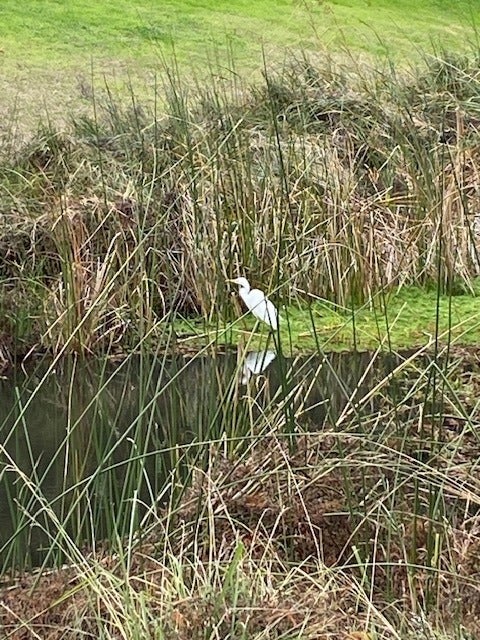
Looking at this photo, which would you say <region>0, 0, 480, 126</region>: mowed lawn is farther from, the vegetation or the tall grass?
the tall grass

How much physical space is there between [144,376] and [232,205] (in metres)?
1.83

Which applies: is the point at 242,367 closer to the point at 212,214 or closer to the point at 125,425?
the point at 125,425

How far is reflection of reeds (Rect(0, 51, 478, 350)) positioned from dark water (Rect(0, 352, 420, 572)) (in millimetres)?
319

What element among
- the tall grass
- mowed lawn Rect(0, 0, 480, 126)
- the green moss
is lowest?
the green moss

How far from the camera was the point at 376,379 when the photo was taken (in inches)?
91.6

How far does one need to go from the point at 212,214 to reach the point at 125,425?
1.12m

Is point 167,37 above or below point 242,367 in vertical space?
above

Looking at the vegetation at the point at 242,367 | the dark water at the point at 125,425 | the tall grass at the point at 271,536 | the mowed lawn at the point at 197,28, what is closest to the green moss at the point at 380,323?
the vegetation at the point at 242,367

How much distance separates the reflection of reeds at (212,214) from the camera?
359cm

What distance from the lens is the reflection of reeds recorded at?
359 centimetres

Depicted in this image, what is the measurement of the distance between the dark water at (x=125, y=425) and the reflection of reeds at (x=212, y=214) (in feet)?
1.05

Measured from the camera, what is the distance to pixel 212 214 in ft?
12.4

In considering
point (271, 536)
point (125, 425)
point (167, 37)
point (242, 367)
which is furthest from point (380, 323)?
point (167, 37)

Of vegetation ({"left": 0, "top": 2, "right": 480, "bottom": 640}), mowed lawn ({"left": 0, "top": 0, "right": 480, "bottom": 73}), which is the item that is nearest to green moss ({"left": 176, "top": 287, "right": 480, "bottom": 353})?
vegetation ({"left": 0, "top": 2, "right": 480, "bottom": 640})
